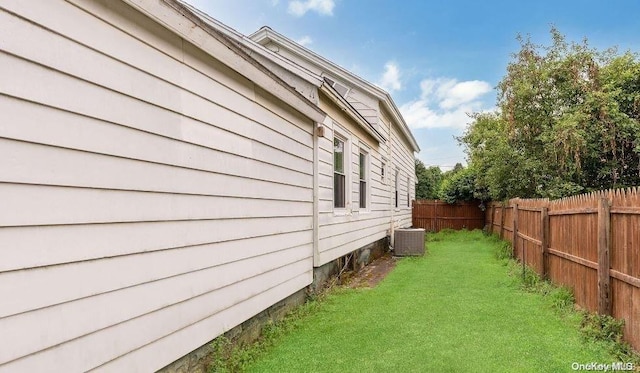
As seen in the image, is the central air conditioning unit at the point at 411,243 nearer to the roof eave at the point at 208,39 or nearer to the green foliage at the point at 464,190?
the roof eave at the point at 208,39

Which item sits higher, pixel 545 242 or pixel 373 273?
pixel 545 242

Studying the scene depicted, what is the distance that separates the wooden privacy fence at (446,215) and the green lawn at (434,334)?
13.4 metres

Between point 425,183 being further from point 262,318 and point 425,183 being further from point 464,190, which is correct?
point 262,318

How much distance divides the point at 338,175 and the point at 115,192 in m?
5.84

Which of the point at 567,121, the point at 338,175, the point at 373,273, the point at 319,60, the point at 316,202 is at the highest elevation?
the point at 319,60

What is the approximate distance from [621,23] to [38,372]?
18694 millimetres

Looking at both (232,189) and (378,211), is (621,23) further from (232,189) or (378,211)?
(232,189)

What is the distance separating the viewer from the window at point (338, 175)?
26.3ft

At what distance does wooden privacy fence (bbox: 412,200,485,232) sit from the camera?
20.8 m

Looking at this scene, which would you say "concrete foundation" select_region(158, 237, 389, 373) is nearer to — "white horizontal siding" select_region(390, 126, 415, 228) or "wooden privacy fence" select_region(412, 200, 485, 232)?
"white horizontal siding" select_region(390, 126, 415, 228)

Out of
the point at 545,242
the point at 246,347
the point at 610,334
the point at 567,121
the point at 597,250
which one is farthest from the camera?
the point at 567,121

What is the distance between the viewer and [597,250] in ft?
16.5

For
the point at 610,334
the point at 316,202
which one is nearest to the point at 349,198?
the point at 316,202

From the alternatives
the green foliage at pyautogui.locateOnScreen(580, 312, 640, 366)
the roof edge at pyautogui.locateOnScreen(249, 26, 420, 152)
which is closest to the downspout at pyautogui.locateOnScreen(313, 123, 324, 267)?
A: the green foliage at pyautogui.locateOnScreen(580, 312, 640, 366)
